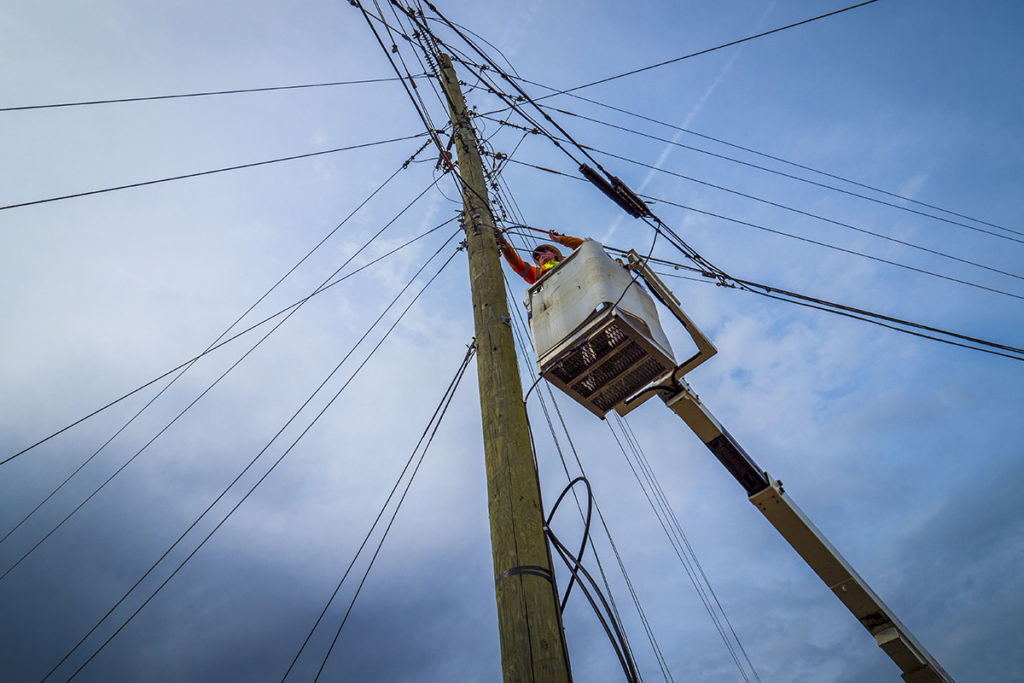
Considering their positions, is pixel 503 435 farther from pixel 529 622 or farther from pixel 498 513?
pixel 529 622

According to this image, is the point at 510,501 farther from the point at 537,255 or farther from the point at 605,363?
the point at 537,255

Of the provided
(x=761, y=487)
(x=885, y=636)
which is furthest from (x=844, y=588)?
(x=761, y=487)

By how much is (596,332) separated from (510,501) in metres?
1.27

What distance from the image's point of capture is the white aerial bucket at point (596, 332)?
134 inches

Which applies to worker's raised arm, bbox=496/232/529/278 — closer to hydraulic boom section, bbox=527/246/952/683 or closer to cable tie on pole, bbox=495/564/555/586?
hydraulic boom section, bbox=527/246/952/683

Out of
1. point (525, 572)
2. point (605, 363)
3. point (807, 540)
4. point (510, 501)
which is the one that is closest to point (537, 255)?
point (605, 363)

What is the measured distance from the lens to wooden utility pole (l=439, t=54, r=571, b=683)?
2268mm

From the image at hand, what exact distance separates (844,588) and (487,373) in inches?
321

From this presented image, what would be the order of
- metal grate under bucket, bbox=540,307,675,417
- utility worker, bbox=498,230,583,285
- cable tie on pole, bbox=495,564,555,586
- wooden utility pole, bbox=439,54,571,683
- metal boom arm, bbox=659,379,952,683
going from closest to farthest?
wooden utility pole, bbox=439,54,571,683, cable tie on pole, bbox=495,564,555,586, metal grate under bucket, bbox=540,307,675,417, utility worker, bbox=498,230,583,285, metal boom arm, bbox=659,379,952,683

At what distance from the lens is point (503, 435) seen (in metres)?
3.05

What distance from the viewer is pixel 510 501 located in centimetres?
275

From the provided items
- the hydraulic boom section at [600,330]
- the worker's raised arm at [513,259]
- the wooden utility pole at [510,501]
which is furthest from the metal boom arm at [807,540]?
the wooden utility pole at [510,501]

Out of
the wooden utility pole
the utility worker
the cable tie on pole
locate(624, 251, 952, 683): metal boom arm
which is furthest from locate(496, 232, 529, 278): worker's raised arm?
the cable tie on pole

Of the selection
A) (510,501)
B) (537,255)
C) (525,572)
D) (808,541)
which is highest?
(537,255)
